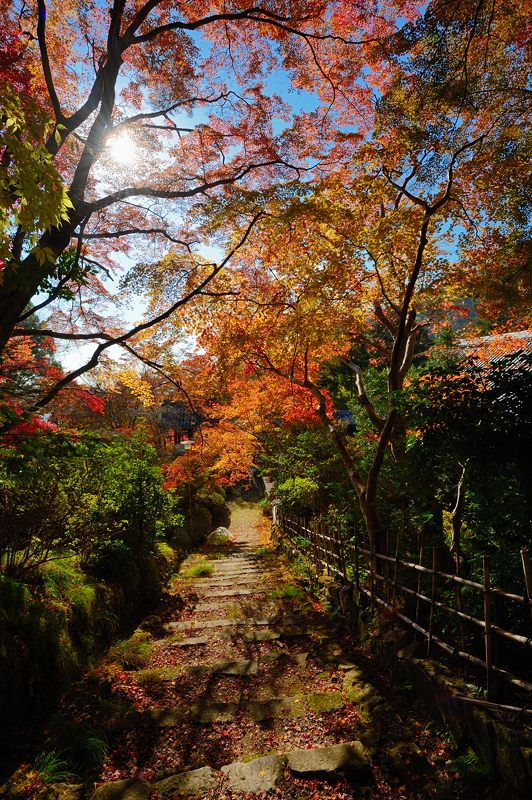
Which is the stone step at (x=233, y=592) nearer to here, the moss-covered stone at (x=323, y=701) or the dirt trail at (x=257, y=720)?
the dirt trail at (x=257, y=720)

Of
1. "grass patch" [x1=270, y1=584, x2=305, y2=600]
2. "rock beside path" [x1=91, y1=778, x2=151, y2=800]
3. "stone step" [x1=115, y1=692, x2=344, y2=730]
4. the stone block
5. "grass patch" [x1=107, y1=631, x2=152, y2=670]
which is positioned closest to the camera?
"rock beside path" [x1=91, y1=778, x2=151, y2=800]

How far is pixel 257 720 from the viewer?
3.81m

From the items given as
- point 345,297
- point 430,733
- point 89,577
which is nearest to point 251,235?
point 345,297

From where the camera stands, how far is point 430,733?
10.8 ft

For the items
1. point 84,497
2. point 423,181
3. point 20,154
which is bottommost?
point 84,497

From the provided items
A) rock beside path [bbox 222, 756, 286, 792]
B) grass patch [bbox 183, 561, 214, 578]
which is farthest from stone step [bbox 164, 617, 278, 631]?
grass patch [bbox 183, 561, 214, 578]

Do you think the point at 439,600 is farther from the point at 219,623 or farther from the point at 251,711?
the point at 219,623

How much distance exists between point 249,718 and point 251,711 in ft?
0.34

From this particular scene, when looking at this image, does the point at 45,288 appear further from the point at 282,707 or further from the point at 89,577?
the point at 282,707

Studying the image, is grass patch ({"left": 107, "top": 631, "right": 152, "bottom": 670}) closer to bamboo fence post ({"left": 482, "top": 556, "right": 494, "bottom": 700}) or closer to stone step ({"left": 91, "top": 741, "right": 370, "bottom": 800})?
stone step ({"left": 91, "top": 741, "right": 370, "bottom": 800})

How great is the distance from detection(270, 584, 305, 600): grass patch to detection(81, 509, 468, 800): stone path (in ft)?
2.58

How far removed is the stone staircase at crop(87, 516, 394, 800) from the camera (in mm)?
2945

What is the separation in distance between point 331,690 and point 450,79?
26.8 ft

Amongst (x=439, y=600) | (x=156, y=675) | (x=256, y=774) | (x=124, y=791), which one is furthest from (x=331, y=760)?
(x=156, y=675)
